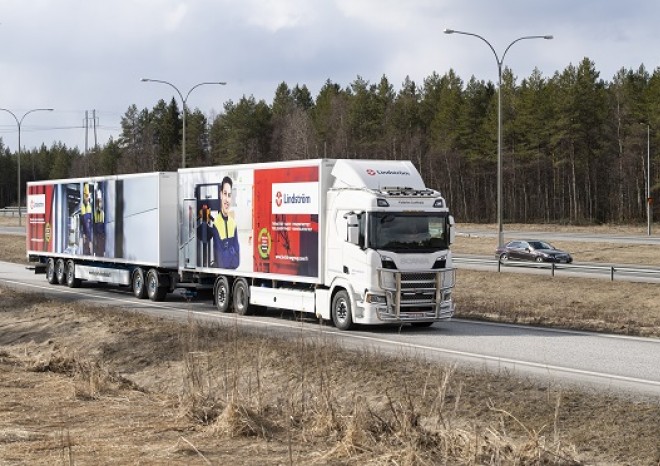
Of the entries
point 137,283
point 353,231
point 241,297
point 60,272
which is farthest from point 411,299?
point 60,272

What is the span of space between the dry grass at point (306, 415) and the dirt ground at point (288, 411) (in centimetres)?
2

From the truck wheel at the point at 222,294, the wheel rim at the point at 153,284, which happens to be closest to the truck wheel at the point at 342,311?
the truck wheel at the point at 222,294

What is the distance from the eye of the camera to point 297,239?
76.0ft

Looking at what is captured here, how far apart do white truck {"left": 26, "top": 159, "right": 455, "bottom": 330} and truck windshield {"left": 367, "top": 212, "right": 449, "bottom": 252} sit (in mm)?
21

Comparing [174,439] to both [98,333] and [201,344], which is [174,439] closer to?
[201,344]

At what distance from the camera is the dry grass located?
391 inches

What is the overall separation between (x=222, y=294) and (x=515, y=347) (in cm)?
977

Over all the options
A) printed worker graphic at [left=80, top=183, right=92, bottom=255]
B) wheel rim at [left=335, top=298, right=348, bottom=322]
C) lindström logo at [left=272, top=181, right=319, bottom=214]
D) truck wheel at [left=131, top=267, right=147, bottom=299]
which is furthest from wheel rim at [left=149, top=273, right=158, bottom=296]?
wheel rim at [left=335, top=298, right=348, bottom=322]

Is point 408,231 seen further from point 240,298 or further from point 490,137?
point 490,137

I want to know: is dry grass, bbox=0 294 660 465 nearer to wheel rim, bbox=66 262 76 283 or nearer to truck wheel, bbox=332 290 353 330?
truck wheel, bbox=332 290 353 330

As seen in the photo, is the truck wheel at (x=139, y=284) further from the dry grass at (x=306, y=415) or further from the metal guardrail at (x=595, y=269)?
the metal guardrail at (x=595, y=269)

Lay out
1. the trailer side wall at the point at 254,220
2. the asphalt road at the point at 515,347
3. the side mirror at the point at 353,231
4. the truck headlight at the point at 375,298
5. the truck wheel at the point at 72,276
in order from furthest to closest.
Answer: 1. the truck wheel at the point at 72,276
2. the trailer side wall at the point at 254,220
3. the side mirror at the point at 353,231
4. the truck headlight at the point at 375,298
5. the asphalt road at the point at 515,347

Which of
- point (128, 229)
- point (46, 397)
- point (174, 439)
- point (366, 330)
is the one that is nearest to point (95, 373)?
point (46, 397)

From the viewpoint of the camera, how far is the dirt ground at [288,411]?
996 centimetres
